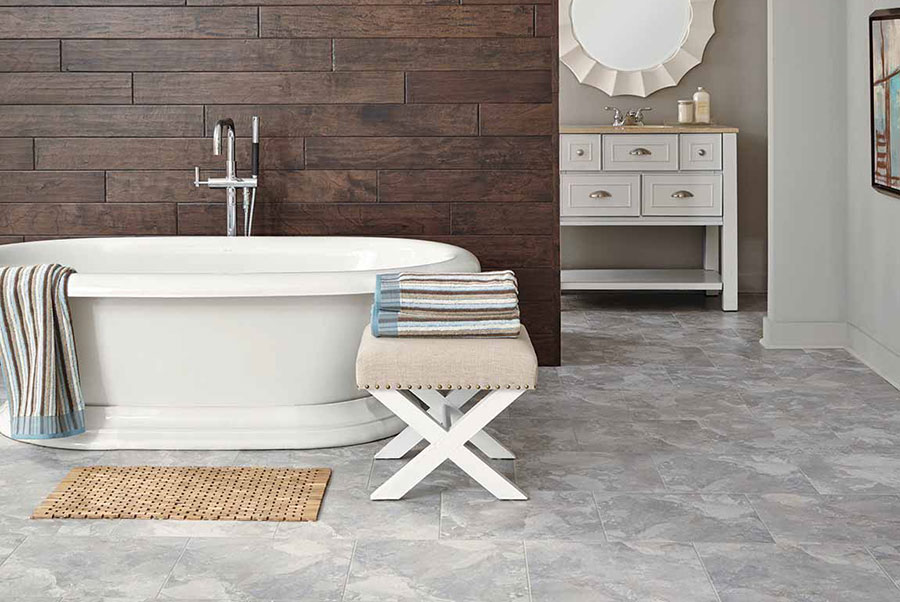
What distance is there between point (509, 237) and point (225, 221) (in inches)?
46.2

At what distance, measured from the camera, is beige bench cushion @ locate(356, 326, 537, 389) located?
→ 2.75 m

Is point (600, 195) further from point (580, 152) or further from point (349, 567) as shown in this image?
point (349, 567)

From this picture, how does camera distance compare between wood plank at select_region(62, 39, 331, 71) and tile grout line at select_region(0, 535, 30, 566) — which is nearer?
tile grout line at select_region(0, 535, 30, 566)

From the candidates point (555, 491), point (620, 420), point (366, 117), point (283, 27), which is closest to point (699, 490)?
point (555, 491)

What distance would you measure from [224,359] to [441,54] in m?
1.77

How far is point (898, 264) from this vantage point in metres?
4.23

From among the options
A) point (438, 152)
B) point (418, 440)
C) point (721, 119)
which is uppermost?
point (721, 119)

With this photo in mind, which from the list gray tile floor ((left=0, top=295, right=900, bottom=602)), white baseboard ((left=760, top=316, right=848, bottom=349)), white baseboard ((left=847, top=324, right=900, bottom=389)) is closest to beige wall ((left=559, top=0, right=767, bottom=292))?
white baseboard ((left=760, top=316, right=848, bottom=349))

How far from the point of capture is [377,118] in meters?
4.52

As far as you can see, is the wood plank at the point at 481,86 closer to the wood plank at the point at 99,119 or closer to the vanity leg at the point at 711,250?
the wood plank at the point at 99,119

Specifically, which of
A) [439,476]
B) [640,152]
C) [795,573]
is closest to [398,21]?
[640,152]

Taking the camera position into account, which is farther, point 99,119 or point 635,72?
point 635,72

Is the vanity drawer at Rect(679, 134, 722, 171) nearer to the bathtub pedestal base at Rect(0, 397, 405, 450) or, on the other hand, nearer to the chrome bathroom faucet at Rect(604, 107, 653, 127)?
the chrome bathroom faucet at Rect(604, 107, 653, 127)

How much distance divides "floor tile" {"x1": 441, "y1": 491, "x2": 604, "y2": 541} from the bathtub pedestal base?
61 cm
